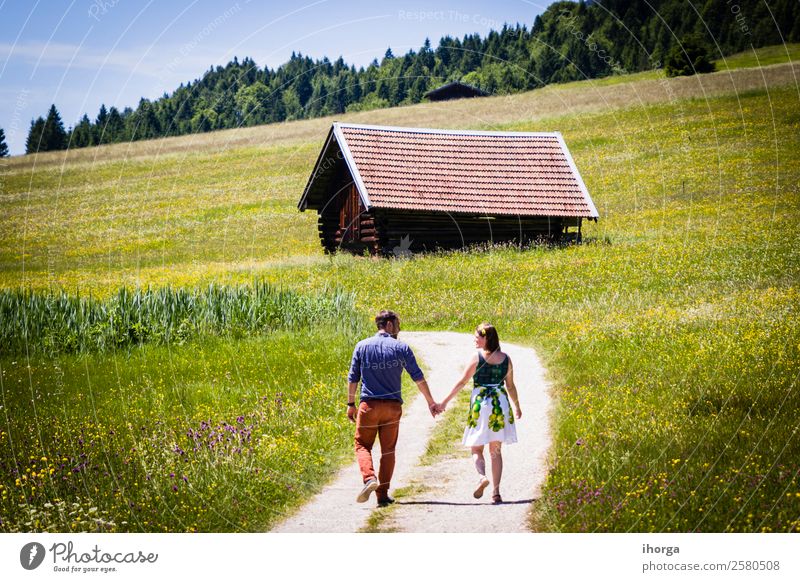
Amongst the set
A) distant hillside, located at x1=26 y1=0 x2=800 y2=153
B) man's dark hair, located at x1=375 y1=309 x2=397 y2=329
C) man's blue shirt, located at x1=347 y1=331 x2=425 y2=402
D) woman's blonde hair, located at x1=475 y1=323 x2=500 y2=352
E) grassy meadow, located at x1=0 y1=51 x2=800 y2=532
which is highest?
distant hillside, located at x1=26 y1=0 x2=800 y2=153

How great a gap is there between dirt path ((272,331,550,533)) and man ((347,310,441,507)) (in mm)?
303

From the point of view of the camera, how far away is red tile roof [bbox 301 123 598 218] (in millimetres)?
23734

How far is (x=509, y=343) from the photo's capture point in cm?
1046

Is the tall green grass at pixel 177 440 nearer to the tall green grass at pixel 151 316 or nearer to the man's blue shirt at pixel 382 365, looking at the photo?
the man's blue shirt at pixel 382 365

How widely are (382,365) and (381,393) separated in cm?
29

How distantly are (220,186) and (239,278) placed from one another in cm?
4000

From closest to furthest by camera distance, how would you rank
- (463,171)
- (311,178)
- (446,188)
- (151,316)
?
(151,316)
(446,188)
(463,171)
(311,178)

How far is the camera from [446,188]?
23594 millimetres

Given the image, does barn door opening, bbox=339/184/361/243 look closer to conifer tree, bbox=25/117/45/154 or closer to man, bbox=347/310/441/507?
conifer tree, bbox=25/117/45/154

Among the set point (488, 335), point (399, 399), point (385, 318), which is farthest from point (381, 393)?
point (488, 335)

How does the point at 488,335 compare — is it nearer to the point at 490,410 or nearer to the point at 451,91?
the point at 490,410

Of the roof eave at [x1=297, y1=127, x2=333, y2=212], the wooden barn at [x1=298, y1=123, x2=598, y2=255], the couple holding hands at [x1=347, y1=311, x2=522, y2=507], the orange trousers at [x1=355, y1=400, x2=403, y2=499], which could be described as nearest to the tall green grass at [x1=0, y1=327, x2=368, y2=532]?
the orange trousers at [x1=355, y1=400, x2=403, y2=499]

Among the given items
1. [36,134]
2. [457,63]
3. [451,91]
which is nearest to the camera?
[457,63]

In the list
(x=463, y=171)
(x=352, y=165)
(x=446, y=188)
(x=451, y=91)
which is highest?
(x=451, y=91)
